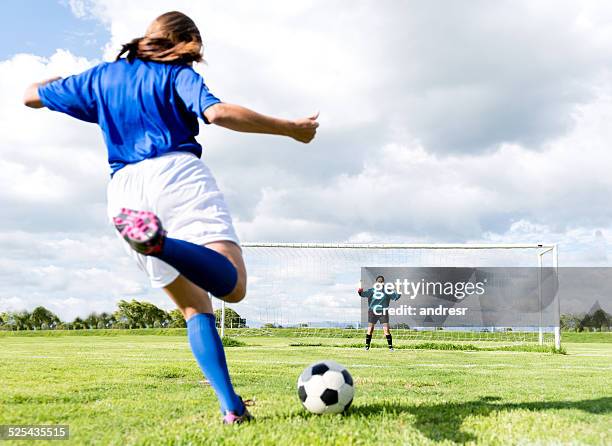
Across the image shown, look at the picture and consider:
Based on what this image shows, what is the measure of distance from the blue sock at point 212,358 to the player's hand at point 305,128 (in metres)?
1.17

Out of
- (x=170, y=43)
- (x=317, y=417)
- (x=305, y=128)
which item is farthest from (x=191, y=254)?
(x=317, y=417)

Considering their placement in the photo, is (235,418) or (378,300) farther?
(378,300)

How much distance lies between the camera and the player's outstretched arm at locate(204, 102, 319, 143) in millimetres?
2904

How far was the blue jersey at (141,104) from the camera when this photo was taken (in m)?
3.15

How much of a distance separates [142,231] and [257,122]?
2.68ft

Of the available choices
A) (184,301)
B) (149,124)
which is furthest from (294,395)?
(149,124)

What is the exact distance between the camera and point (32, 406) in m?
4.04

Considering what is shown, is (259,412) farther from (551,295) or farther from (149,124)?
(551,295)

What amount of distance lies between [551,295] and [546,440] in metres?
15.9

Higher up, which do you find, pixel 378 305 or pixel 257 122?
pixel 257 122

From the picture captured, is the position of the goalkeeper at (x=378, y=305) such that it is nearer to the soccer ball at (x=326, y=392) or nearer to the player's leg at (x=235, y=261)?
the soccer ball at (x=326, y=392)

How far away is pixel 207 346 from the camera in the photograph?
10.8ft

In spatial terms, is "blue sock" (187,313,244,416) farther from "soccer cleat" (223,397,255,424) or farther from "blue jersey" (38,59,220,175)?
"blue jersey" (38,59,220,175)

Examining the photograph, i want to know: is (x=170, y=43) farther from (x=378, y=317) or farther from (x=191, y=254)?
(x=378, y=317)
